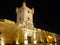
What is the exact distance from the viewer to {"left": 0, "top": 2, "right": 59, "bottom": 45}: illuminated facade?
Result: 18.4 metres

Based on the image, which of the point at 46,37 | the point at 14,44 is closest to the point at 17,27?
the point at 14,44

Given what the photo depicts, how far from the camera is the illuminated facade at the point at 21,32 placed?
18359mm

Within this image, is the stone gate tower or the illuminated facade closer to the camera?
the illuminated facade

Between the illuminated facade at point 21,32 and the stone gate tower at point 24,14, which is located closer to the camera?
the illuminated facade at point 21,32

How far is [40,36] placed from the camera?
26.3m

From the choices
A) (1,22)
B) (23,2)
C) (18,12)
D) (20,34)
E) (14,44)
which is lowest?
(14,44)

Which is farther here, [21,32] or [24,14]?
[24,14]

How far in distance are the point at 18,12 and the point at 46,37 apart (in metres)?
7.59

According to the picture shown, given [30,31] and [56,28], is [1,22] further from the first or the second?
[56,28]

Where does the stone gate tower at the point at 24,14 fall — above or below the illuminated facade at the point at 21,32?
above

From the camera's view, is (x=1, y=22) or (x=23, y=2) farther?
(x=23, y=2)

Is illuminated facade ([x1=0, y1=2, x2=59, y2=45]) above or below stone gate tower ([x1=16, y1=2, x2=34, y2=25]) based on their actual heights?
below

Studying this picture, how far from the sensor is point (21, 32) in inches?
854

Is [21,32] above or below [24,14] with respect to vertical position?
below
